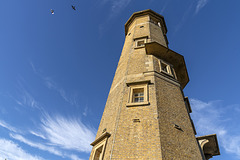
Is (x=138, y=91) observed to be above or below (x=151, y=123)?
above

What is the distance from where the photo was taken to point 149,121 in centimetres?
800

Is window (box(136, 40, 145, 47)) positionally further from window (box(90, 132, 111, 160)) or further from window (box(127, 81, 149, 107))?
window (box(90, 132, 111, 160))

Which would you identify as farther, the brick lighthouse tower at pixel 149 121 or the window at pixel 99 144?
the window at pixel 99 144

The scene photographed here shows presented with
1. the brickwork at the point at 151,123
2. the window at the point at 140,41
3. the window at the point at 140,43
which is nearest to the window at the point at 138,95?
the brickwork at the point at 151,123

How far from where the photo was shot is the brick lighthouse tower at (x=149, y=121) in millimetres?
7086

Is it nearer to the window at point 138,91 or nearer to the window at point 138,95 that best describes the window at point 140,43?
the window at point 138,91

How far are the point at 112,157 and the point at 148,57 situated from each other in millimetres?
8537

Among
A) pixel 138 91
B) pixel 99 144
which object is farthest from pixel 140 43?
pixel 99 144

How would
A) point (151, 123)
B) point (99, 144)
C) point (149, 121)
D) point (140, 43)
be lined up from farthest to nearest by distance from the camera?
point (140, 43)
point (99, 144)
point (149, 121)
point (151, 123)

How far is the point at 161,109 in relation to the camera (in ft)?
28.6

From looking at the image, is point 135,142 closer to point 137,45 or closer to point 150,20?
point 137,45

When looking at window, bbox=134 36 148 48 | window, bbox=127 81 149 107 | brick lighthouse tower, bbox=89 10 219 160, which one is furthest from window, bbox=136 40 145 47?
window, bbox=127 81 149 107

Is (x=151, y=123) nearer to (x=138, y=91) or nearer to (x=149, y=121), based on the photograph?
(x=149, y=121)

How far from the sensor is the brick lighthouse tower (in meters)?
7.09
